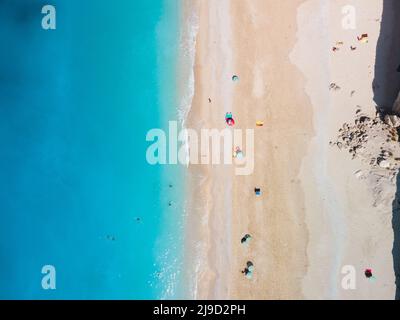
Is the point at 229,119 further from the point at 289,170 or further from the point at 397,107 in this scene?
the point at 397,107

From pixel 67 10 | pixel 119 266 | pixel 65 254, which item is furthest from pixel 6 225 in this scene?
pixel 67 10

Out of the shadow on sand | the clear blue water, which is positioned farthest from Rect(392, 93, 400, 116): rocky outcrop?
the clear blue water

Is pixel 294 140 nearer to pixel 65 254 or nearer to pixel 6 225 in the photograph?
pixel 65 254

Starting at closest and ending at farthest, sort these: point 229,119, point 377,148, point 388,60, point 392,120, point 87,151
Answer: point 392,120, point 377,148, point 388,60, point 229,119, point 87,151

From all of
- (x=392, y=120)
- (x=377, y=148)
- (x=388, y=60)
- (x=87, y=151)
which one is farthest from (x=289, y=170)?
(x=87, y=151)

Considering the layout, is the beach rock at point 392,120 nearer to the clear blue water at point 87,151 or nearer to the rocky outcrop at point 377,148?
A: the rocky outcrop at point 377,148

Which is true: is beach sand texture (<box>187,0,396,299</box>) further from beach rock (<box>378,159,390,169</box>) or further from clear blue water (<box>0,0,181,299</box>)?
clear blue water (<box>0,0,181,299</box>)
